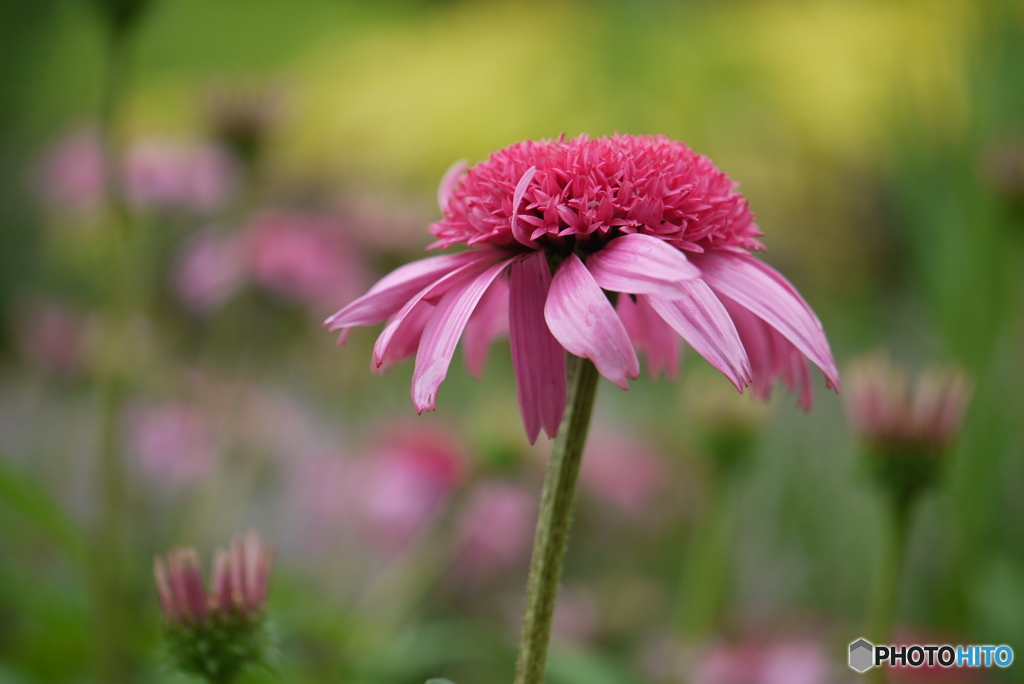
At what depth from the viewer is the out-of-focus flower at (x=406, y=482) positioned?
1.00 m

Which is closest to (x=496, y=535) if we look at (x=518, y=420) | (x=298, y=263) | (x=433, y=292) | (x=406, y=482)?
(x=406, y=482)

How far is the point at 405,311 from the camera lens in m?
0.32

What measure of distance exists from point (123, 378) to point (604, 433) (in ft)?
2.81

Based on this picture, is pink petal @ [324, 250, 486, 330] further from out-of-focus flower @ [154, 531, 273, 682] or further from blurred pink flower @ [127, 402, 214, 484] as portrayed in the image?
blurred pink flower @ [127, 402, 214, 484]

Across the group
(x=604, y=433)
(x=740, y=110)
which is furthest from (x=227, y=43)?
(x=604, y=433)

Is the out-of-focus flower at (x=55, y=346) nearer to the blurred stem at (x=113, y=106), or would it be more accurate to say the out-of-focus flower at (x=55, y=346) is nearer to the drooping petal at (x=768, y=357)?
the blurred stem at (x=113, y=106)

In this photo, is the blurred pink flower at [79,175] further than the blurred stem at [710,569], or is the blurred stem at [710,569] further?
the blurred pink flower at [79,175]

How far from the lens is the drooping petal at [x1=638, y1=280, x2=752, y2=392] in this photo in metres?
0.28

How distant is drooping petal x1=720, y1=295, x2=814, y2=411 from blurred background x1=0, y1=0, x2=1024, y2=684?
24 centimetres

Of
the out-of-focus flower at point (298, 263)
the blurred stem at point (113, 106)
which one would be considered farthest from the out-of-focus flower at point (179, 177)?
the blurred stem at point (113, 106)

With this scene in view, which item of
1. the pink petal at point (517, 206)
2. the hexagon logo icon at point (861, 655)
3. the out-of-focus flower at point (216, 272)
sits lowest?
the hexagon logo icon at point (861, 655)

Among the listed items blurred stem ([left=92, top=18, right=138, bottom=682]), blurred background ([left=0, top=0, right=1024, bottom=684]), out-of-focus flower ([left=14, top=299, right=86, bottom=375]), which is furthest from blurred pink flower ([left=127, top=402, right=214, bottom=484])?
blurred stem ([left=92, top=18, right=138, bottom=682])

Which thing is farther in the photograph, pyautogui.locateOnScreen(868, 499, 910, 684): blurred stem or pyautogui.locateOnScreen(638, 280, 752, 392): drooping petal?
pyautogui.locateOnScreen(868, 499, 910, 684): blurred stem

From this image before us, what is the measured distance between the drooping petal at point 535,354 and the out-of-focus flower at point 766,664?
562 millimetres
